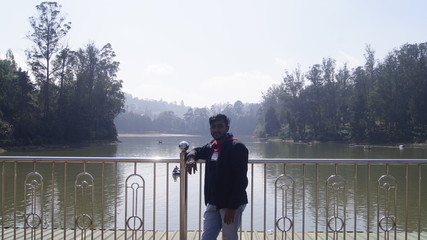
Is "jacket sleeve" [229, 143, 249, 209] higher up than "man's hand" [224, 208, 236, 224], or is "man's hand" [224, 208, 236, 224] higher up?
"jacket sleeve" [229, 143, 249, 209]

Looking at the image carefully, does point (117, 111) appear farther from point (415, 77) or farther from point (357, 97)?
point (415, 77)

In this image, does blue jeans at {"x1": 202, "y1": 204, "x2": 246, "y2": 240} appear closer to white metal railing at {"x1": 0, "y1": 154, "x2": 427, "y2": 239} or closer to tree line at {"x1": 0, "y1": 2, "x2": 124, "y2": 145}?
white metal railing at {"x1": 0, "y1": 154, "x2": 427, "y2": 239}

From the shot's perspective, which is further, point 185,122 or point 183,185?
point 185,122

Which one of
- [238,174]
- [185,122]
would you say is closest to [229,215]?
[238,174]

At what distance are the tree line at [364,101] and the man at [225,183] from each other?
5543cm

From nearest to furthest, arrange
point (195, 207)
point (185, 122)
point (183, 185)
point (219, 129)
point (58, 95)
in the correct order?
1. point (219, 129)
2. point (183, 185)
3. point (195, 207)
4. point (58, 95)
5. point (185, 122)

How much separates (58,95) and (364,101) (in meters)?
46.9

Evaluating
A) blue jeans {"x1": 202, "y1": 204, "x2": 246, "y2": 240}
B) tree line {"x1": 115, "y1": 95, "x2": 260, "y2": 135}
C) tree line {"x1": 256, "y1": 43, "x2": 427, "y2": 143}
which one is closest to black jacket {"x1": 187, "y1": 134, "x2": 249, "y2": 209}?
blue jeans {"x1": 202, "y1": 204, "x2": 246, "y2": 240}

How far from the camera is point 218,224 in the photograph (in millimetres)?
3572

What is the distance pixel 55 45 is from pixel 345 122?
4808 cm

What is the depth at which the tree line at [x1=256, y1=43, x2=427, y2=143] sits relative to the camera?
5594cm

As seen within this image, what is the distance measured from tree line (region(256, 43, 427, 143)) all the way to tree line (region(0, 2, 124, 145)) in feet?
117

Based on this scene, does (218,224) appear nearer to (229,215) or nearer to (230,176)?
(229,215)

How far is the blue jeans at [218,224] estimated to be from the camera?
3408 millimetres
